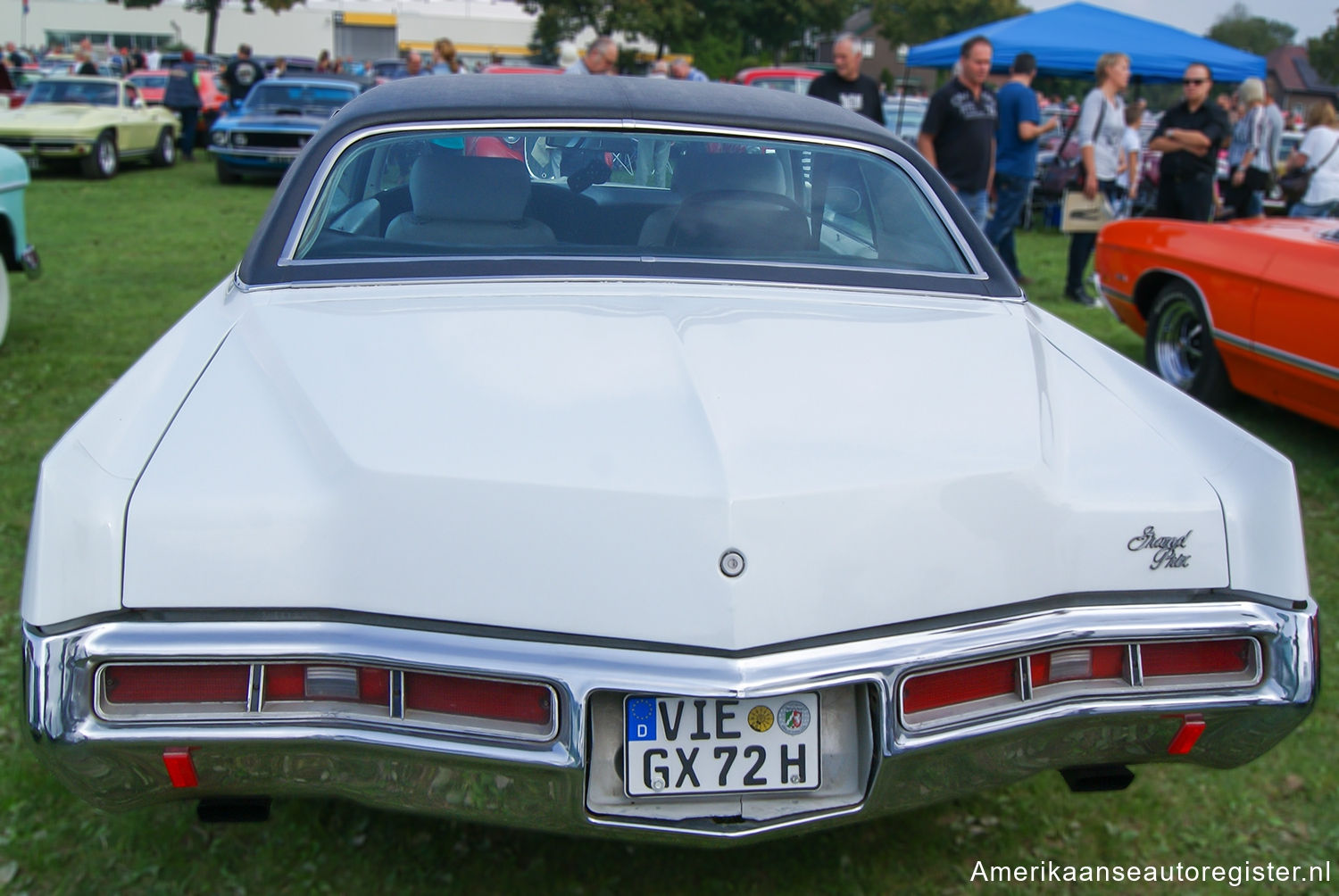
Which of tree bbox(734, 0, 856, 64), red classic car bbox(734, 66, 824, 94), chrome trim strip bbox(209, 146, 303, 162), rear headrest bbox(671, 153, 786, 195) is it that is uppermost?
tree bbox(734, 0, 856, 64)

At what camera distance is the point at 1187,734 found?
1.88 metres

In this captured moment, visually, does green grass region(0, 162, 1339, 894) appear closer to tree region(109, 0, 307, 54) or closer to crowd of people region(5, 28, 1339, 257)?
crowd of people region(5, 28, 1339, 257)

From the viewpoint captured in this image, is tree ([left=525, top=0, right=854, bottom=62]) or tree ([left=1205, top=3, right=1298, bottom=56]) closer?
tree ([left=525, top=0, right=854, bottom=62])

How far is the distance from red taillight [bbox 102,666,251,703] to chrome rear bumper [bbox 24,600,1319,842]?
32mm

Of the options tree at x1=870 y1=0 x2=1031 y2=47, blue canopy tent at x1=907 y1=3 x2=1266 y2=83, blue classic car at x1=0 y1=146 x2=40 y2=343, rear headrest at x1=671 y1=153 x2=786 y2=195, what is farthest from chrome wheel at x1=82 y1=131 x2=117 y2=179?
tree at x1=870 y1=0 x2=1031 y2=47

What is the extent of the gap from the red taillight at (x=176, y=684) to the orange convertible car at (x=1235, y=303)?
13.4ft

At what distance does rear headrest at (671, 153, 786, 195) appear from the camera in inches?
108

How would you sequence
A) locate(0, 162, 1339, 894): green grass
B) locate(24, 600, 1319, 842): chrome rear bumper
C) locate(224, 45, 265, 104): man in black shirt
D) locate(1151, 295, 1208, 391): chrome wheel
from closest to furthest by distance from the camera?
locate(24, 600, 1319, 842): chrome rear bumper, locate(0, 162, 1339, 894): green grass, locate(1151, 295, 1208, 391): chrome wheel, locate(224, 45, 265, 104): man in black shirt

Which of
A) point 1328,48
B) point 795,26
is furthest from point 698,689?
point 1328,48

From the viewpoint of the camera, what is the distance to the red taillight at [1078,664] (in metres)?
1.81

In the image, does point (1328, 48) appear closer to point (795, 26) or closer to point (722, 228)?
point (795, 26)

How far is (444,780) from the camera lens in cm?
170

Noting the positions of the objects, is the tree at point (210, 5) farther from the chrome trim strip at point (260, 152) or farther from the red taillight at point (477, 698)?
the red taillight at point (477, 698)

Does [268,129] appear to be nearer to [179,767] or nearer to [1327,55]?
[179,767]
